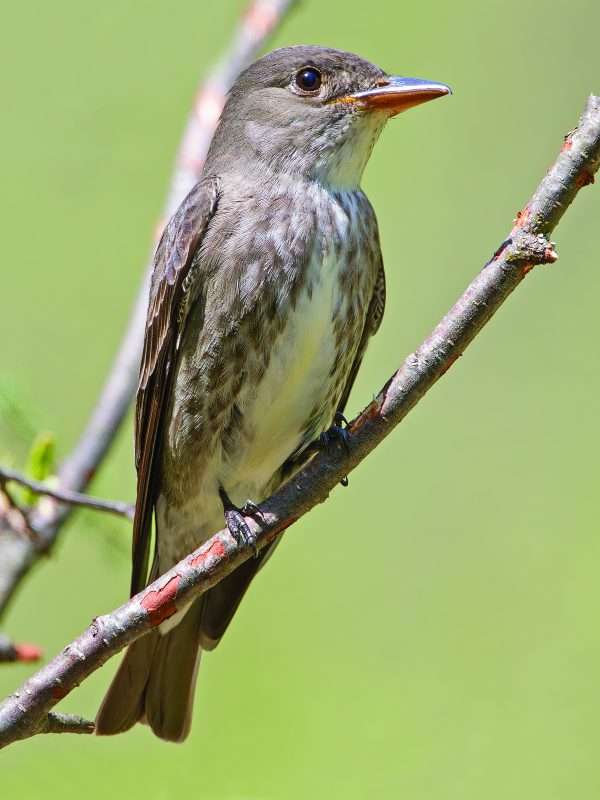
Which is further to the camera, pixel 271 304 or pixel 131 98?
pixel 131 98

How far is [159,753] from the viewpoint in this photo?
18.5ft

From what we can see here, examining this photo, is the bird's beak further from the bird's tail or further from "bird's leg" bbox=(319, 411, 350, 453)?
the bird's tail

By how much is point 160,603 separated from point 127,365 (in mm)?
1616

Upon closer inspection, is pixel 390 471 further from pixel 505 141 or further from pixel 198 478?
pixel 198 478

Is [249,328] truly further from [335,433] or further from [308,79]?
[308,79]

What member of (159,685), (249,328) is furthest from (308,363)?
(159,685)

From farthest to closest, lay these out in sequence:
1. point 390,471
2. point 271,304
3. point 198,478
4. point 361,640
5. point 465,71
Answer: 1. point 465,71
2. point 390,471
3. point 361,640
4. point 198,478
5. point 271,304

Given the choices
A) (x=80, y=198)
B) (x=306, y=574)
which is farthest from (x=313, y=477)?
(x=80, y=198)

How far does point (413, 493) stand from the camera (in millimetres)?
6832

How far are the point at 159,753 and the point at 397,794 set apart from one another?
0.99m

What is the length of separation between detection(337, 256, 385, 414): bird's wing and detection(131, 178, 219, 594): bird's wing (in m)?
0.62

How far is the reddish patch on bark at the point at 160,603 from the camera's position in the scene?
10.5 ft

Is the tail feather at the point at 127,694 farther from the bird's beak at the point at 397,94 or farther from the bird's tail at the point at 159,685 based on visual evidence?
Answer: the bird's beak at the point at 397,94

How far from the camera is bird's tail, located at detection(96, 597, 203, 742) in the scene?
4281mm
